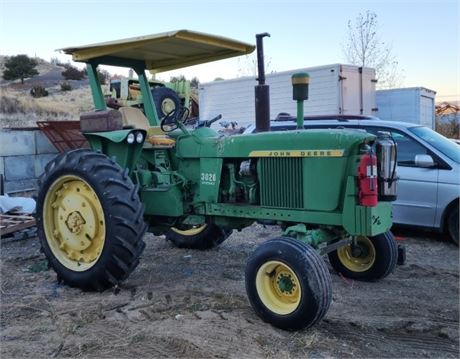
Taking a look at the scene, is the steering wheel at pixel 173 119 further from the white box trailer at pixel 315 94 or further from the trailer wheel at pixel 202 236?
the white box trailer at pixel 315 94

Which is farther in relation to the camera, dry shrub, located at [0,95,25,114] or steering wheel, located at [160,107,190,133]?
dry shrub, located at [0,95,25,114]

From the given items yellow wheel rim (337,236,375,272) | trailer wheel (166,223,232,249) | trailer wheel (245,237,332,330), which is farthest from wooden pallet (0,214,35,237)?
yellow wheel rim (337,236,375,272)

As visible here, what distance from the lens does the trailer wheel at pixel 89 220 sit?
454cm

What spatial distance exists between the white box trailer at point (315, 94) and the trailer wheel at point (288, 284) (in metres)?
8.37

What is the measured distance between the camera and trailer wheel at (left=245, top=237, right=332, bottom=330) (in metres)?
3.79

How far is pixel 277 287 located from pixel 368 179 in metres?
1.12

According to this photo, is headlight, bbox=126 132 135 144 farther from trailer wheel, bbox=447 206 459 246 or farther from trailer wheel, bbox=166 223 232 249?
trailer wheel, bbox=447 206 459 246

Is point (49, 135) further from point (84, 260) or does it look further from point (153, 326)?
point (153, 326)

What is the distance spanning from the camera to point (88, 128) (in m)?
5.26

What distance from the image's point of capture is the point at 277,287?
4.09 metres

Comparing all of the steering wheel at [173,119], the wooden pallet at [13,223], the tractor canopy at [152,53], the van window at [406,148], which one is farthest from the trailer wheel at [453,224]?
the wooden pallet at [13,223]

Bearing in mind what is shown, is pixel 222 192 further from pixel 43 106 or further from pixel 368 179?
pixel 43 106

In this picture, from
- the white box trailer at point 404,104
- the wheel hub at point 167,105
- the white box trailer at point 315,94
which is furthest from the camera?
the white box trailer at point 404,104

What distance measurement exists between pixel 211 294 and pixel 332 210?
1342mm
